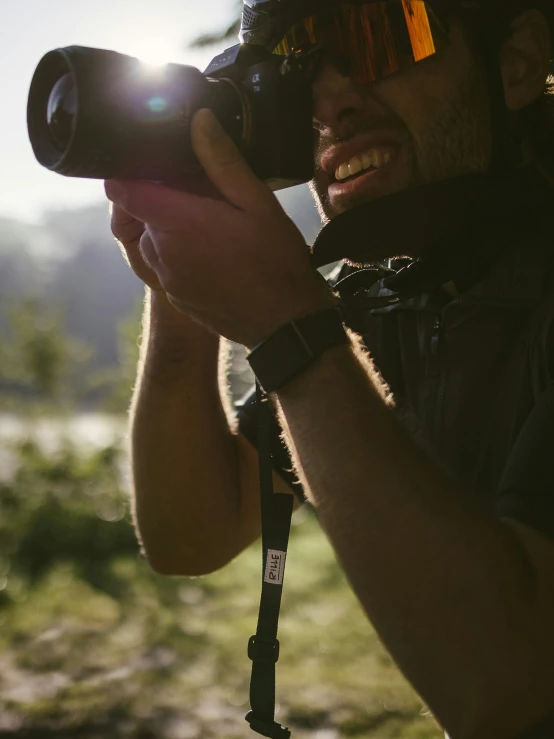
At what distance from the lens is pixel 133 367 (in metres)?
9.09

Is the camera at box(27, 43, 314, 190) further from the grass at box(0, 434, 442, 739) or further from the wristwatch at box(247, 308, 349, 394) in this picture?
the grass at box(0, 434, 442, 739)

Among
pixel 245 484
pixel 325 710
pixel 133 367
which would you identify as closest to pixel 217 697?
pixel 325 710

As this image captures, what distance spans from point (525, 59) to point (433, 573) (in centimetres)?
139

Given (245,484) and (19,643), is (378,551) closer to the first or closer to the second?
(245,484)

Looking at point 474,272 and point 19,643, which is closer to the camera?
point 474,272

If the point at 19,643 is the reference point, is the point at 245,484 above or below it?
above

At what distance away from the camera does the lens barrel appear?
1.23 meters

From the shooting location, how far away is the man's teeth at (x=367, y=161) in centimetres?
183

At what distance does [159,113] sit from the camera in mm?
1281

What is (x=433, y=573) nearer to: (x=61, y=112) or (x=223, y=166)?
(x=223, y=166)

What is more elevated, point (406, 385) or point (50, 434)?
point (406, 385)

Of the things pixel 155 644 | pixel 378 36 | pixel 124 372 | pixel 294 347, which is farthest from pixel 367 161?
pixel 124 372

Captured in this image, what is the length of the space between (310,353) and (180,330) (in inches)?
32.4

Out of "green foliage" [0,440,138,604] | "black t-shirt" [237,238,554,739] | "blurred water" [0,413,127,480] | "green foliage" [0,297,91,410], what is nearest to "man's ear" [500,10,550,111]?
"black t-shirt" [237,238,554,739]
